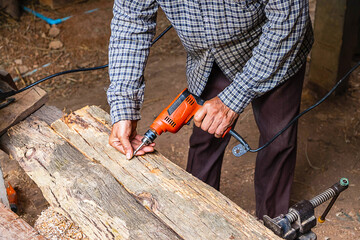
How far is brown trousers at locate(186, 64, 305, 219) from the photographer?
2.24m

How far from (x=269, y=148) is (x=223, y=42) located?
726 millimetres

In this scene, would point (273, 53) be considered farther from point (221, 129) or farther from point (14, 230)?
point (14, 230)

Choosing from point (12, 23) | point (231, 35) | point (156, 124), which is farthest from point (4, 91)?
point (12, 23)

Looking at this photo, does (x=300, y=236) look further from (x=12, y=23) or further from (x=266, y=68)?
(x=12, y=23)

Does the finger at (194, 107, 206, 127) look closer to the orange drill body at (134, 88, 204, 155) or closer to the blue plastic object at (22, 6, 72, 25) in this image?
the orange drill body at (134, 88, 204, 155)

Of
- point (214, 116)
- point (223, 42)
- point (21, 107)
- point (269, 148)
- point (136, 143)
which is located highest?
point (223, 42)

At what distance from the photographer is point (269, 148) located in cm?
239

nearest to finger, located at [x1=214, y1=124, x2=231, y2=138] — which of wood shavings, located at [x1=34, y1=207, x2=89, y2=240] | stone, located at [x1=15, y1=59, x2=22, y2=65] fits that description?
wood shavings, located at [x1=34, y1=207, x2=89, y2=240]

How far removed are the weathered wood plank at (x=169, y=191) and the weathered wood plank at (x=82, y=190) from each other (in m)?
0.04

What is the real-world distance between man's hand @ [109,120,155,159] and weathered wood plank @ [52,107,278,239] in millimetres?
30

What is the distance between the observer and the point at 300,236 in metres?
1.51

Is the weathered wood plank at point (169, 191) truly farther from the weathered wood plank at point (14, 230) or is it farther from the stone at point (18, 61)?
the stone at point (18, 61)

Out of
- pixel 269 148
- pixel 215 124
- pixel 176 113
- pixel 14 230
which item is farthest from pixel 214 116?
pixel 14 230

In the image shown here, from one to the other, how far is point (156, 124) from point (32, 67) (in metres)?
3.41
